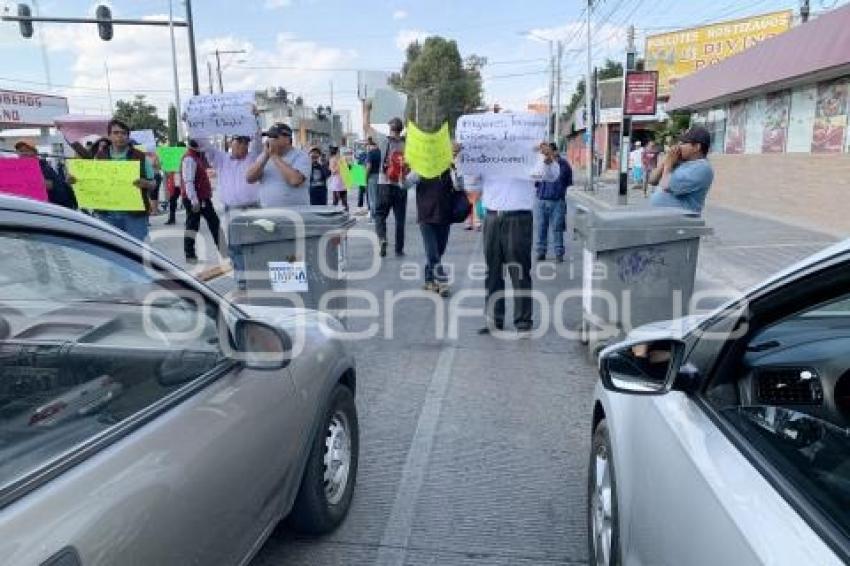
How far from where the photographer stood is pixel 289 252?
538 centimetres

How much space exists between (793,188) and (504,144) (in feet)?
38.6

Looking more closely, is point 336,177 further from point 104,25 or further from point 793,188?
point 793,188

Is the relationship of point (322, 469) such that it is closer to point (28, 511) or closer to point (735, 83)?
point (28, 511)

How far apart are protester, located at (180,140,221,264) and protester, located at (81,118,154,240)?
1.18 m

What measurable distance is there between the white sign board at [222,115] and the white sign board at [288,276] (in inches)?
66.2

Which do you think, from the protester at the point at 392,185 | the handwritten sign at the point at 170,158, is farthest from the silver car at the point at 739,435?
the handwritten sign at the point at 170,158

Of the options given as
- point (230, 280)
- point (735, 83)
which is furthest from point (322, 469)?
point (735, 83)

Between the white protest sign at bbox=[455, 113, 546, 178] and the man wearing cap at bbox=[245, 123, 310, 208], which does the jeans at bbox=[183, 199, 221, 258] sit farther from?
the white protest sign at bbox=[455, 113, 546, 178]

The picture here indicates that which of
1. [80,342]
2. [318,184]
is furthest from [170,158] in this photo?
[80,342]

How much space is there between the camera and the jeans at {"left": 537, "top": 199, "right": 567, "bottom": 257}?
30.8 ft

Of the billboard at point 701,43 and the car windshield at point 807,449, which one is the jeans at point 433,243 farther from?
the billboard at point 701,43

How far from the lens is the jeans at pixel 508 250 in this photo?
227 inches

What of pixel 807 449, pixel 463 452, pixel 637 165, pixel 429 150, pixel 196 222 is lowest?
pixel 463 452

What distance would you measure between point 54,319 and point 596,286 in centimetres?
391
